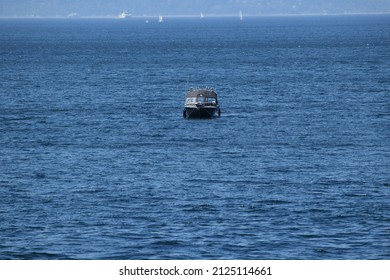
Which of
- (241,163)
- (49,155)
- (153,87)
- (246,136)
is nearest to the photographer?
(241,163)

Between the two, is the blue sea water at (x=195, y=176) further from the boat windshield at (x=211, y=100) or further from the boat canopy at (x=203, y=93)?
the boat windshield at (x=211, y=100)

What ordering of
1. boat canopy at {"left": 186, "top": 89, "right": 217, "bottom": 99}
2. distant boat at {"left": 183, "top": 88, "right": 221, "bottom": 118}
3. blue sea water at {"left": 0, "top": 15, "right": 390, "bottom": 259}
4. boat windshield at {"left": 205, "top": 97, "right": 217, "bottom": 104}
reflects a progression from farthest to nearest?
boat windshield at {"left": 205, "top": 97, "right": 217, "bottom": 104}, boat canopy at {"left": 186, "top": 89, "right": 217, "bottom": 99}, distant boat at {"left": 183, "top": 88, "right": 221, "bottom": 118}, blue sea water at {"left": 0, "top": 15, "right": 390, "bottom": 259}

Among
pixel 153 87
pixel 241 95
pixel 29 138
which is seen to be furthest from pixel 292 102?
pixel 29 138

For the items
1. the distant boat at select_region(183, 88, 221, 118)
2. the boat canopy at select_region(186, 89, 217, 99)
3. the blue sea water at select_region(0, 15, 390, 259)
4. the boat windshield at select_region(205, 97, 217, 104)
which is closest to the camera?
the blue sea water at select_region(0, 15, 390, 259)

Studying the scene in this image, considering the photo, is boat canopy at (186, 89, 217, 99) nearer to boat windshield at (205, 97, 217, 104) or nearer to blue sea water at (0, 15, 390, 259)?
boat windshield at (205, 97, 217, 104)

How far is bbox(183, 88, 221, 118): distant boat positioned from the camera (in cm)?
10994

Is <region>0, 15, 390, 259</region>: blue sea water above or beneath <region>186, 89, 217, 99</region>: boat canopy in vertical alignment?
beneath

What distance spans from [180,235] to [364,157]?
30.9 meters

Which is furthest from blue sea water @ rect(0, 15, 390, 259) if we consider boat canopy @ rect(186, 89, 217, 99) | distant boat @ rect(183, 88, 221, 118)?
boat canopy @ rect(186, 89, 217, 99)

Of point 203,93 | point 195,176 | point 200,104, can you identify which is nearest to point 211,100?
point 203,93

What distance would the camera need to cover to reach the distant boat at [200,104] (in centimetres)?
10994

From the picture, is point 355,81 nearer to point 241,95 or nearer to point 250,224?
point 241,95

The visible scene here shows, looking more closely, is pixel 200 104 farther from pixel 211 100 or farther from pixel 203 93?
pixel 211 100

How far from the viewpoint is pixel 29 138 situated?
97875 mm
